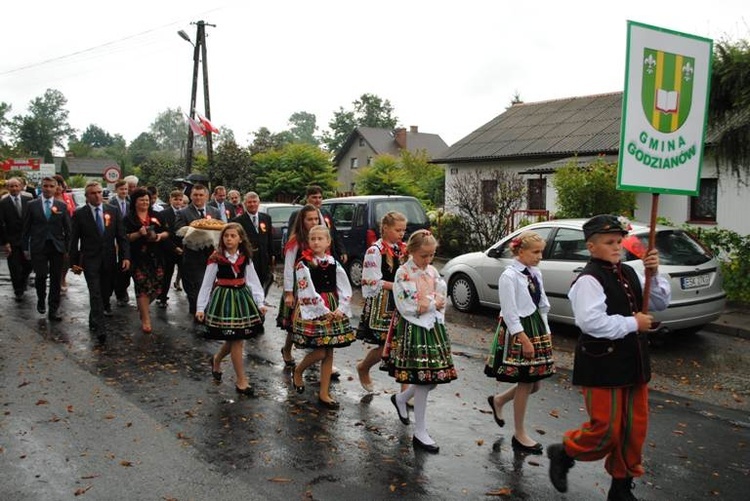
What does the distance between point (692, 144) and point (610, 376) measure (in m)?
1.70

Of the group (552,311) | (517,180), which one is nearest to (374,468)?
(552,311)

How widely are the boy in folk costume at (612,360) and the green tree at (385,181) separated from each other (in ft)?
82.4

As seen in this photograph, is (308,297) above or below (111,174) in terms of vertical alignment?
below

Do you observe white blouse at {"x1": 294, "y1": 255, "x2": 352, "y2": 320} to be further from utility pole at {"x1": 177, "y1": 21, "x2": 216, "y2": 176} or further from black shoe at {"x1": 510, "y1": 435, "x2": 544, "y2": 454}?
utility pole at {"x1": 177, "y1": 21, "x2": 216, "y2": 176}

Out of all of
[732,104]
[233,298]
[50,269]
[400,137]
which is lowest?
[50,269]

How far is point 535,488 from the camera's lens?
4594 millimetres

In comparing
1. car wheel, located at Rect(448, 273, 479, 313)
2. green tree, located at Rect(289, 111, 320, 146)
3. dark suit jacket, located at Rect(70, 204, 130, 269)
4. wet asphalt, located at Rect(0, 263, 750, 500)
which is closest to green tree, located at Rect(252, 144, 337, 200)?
car wheel, located at Rect(448, 273, 479, 313)

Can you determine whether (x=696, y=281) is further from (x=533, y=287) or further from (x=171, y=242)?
(x=171, y=242)

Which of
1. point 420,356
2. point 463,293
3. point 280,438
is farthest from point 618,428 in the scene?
point 463,293

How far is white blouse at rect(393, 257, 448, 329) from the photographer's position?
525cm

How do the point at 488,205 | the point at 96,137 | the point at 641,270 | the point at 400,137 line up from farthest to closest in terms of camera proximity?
the point at 96,137 < the point at 400,137 < the point at 488,205 < the point at 641,270

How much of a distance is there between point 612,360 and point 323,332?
2.75m

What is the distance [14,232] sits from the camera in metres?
12.2

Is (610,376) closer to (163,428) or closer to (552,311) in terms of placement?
(163,428)
